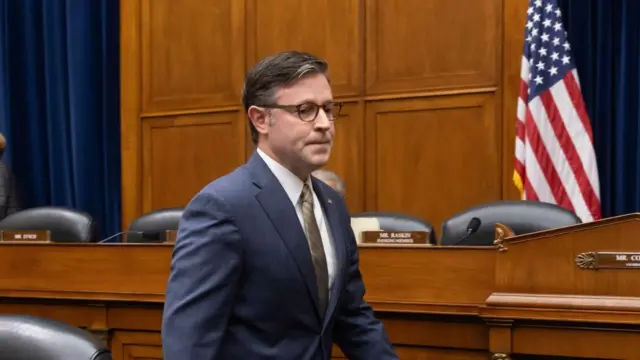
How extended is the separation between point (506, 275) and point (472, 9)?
2885mm

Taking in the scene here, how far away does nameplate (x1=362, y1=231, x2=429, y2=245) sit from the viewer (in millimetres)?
2704

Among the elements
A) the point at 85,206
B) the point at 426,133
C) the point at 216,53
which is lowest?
the point at 85,206

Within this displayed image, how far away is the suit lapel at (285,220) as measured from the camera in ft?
5.48

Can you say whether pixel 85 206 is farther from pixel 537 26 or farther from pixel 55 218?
pixel 537 26

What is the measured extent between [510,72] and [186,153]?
2372 mm

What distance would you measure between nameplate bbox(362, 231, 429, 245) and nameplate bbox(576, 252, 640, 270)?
25.1 inches

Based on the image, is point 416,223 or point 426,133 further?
point 426,133

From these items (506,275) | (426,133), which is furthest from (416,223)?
(426,133)

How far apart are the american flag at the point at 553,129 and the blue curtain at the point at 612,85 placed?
0.16 meters

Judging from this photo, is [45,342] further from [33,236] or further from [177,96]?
[177,96]

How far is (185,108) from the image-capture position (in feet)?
19.1

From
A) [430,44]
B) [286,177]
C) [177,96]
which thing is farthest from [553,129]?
[286,177]

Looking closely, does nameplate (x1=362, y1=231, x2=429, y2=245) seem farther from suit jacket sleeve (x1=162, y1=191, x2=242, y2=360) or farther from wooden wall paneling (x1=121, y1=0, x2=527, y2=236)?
wooden wall paneling (x1=121, y1=0, x2=527, y2=236)

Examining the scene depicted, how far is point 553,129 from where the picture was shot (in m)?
4.43
